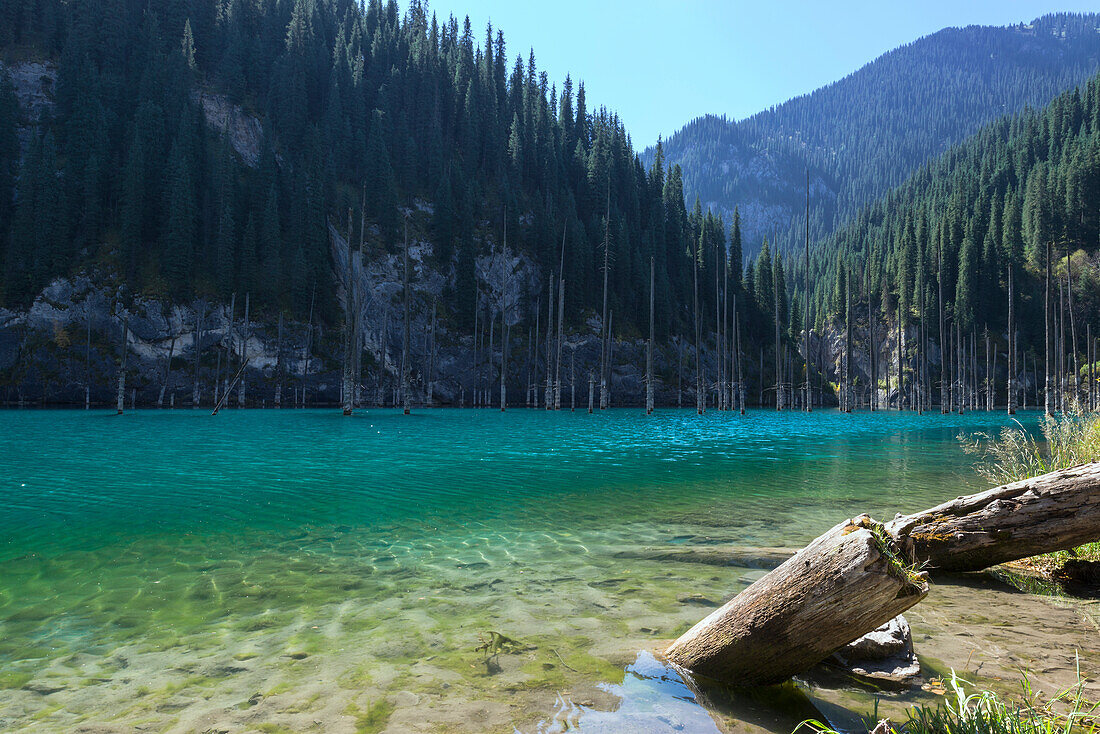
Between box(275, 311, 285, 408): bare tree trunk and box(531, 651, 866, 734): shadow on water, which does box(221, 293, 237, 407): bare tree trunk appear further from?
box(531, 651, 866, 734): shadow on water

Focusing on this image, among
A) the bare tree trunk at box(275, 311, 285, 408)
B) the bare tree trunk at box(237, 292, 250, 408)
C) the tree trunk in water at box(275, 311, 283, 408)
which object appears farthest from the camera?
the bare tree trunk at box(275, 311, 285, 408)

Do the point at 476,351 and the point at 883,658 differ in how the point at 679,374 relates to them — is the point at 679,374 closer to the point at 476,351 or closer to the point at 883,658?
the point at 476,351

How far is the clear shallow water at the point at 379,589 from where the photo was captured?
423 centimetres

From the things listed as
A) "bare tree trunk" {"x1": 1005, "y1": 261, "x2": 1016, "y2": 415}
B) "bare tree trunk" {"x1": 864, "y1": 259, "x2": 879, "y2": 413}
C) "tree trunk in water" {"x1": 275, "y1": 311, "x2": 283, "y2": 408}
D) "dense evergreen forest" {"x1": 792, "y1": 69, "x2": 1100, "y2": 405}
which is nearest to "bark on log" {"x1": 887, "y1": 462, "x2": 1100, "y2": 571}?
"bare tree trunk" {"x1": 1005, "y1": 261, "x2": 1016, "y2": 415}

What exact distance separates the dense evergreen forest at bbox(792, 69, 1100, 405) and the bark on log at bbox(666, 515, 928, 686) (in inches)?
4189

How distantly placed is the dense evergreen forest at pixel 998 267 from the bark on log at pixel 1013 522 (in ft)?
336

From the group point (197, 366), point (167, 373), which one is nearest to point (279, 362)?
point (197, 366)

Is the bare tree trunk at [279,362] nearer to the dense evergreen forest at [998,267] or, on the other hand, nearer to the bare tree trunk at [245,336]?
the bare tree trunk at [245,336]

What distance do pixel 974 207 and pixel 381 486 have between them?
531 feet

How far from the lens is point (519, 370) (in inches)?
3556

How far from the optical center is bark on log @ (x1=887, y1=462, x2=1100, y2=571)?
6191mm

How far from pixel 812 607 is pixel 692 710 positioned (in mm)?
1160

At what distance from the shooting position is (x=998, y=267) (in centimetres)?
11706

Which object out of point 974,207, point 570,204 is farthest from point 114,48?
point 974,207
